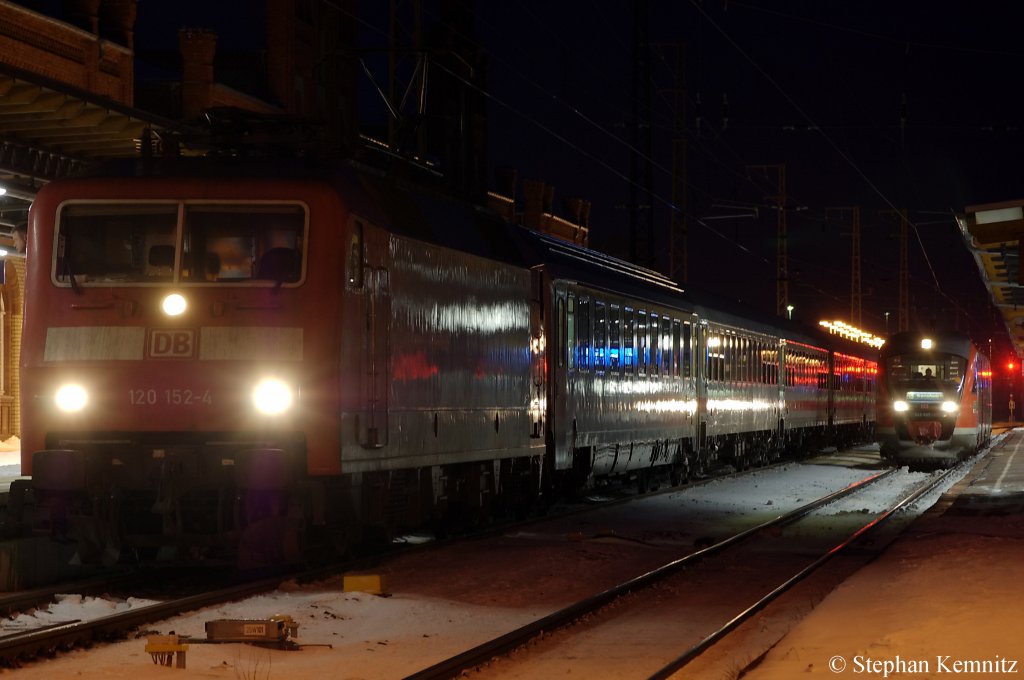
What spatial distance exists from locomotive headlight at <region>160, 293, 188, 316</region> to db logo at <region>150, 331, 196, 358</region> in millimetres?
158

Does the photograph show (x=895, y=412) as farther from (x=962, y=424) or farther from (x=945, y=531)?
(x=945, y=531)

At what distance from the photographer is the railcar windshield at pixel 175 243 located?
1202cm

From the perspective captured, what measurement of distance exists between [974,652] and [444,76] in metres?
21.2

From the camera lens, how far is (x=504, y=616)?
11367 mm

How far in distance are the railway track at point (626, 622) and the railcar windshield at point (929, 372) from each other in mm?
17040

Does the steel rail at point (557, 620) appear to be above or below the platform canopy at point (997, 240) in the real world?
below

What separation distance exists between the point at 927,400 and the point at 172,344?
24031mm

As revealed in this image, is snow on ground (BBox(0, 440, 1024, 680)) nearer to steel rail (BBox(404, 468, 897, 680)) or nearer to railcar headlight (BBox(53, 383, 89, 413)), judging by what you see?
steel rail (BBox(404, 468, 897, 680))

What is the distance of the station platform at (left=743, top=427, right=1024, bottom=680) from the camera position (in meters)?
8.68

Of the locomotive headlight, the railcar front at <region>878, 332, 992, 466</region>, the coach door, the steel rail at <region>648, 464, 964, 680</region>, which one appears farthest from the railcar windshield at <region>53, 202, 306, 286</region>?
the railcar front at <region>878, 332, 992, 466</region>

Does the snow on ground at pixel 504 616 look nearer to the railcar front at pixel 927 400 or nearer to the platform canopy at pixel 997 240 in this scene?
the platform canopy at pixel 997 240

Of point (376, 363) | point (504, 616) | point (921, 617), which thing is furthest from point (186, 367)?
point (921, 617)

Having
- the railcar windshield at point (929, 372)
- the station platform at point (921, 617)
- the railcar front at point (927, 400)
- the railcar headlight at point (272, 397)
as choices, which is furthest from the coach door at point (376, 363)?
the railcar windshield at point (929, 372)

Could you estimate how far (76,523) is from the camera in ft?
38.4
